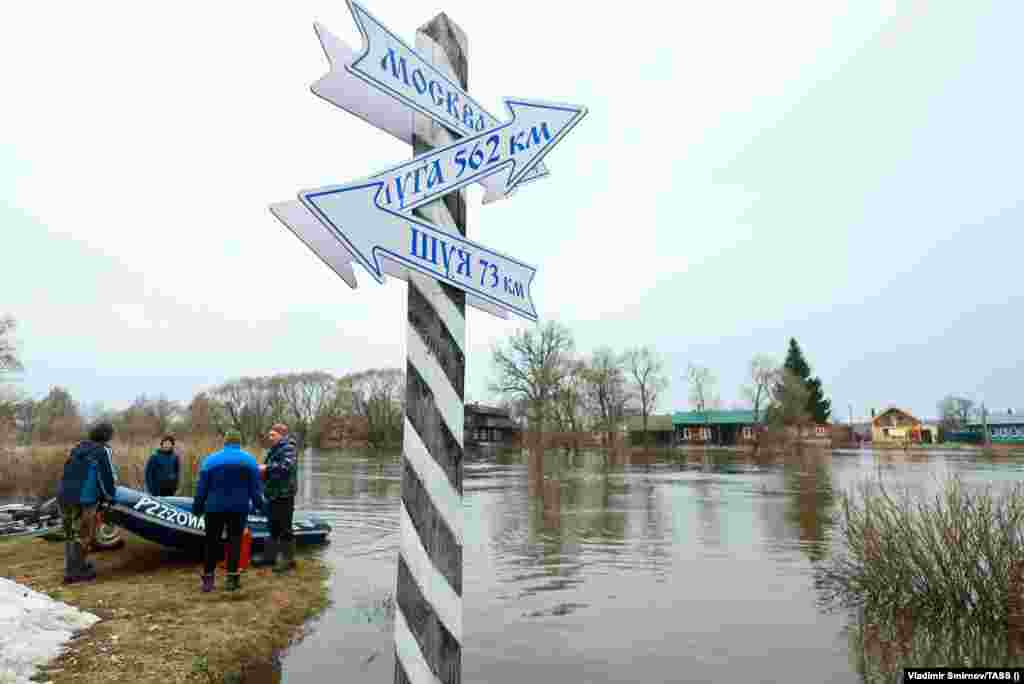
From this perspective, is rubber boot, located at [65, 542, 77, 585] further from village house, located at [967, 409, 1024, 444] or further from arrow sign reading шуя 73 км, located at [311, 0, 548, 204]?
village house, located at [967, 409, 1024, 444]

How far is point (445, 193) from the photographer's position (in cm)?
239

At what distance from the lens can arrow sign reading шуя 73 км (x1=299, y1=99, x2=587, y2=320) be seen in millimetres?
2086

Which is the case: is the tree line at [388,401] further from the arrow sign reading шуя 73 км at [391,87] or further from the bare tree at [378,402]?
the arrow sign reading шуя 73 км at [391,87]

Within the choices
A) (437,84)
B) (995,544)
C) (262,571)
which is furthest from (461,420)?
(262,571)

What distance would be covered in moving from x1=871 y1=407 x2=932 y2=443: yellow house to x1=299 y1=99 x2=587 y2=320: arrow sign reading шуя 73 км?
296 ft

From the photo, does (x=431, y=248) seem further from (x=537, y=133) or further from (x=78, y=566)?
(x=78, y=566)

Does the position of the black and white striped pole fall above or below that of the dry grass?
above

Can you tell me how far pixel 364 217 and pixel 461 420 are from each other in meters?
0.85

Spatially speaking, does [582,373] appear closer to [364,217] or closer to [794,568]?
[794,568]

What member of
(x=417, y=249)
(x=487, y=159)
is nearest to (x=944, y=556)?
(x=487, y=159)

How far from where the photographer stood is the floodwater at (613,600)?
5367 mm

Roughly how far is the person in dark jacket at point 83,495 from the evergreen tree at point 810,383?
2951 inches

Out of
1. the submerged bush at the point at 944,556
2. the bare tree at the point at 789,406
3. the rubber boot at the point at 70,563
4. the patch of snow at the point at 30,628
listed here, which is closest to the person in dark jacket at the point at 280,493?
the rubber boot at the point at 70,563

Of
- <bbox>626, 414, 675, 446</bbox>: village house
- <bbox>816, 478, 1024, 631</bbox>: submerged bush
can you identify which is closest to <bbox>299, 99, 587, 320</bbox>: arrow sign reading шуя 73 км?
<bbox>816, 478, 1024, 631</bbox>: submerged bush
